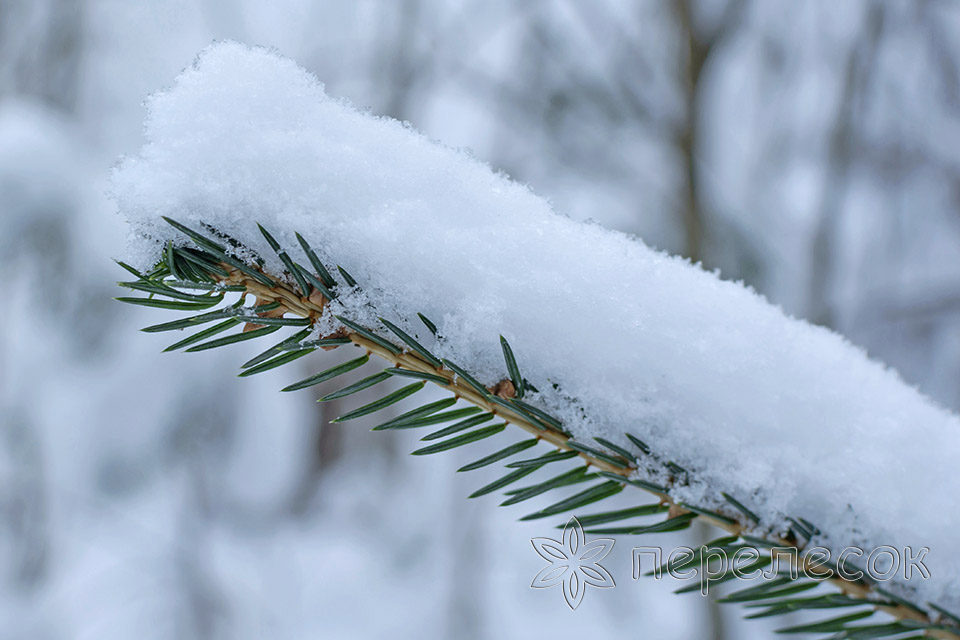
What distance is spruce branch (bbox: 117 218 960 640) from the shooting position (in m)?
0.29

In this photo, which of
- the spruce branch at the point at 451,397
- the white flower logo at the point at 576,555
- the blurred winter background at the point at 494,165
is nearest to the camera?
the spruce branch at the point at 451,397

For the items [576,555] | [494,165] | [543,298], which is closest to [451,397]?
[543,298]

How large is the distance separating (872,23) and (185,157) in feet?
7.95

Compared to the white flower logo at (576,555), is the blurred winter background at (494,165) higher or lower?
higher

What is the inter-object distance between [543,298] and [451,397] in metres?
0.07

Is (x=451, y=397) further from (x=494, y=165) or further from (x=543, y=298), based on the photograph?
(x=494, y=165)

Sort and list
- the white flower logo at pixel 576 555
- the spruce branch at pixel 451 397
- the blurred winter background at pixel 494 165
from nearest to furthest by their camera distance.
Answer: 1. the spruce branch at pixel 451 397
2. the white flower logo at pixel 576 555
3. the blurred winter background at pixel 494 165

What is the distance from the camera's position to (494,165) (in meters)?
2.15

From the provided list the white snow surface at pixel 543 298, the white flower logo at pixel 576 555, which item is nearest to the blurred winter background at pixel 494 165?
the white flower logo at pixel 576 555

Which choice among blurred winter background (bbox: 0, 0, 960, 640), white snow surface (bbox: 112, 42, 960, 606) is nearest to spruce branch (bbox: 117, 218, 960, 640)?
white snow surface (bbox: 112, 42, 960, 606)

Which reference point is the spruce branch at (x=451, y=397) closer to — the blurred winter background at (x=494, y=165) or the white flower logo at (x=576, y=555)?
the white flower logo at (x=576, y=555)

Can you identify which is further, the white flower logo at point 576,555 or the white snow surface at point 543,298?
the white flower logo at point 576,555

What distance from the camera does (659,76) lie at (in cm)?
227

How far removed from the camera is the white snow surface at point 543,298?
29 cm
